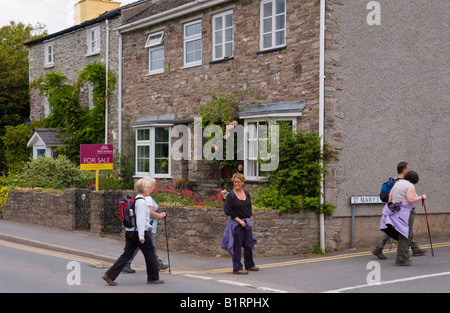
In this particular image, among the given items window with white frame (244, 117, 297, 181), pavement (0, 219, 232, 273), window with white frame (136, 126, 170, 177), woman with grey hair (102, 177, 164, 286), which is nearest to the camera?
woman with grey hair (102, 177, 164, 286)

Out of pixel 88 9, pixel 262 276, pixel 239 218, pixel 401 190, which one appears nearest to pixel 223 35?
pixel 239 218

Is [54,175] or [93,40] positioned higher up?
[93,40]

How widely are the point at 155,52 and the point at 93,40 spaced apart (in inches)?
212

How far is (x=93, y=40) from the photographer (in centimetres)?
2377

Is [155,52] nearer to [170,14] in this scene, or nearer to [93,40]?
[170,14]

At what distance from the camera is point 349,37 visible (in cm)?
1402

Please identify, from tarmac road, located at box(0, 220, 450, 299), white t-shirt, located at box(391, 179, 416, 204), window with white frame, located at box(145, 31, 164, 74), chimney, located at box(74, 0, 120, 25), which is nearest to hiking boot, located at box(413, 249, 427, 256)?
tarmac road, located at box(0, 220, 450, 299)

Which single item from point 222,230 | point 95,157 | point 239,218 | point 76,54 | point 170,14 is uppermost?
point 170,14

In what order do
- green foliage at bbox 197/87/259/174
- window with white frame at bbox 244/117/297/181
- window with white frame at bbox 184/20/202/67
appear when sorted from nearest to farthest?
1. window with white frame at bbox 244/117/297/181
2. green foliage at bbox 197/87/259/174
3. window with white frame at bbox 184/20/202/67

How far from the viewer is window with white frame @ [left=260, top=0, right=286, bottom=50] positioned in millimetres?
14961

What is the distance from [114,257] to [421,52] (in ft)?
30.9

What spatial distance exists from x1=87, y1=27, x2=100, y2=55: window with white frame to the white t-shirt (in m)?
15.3

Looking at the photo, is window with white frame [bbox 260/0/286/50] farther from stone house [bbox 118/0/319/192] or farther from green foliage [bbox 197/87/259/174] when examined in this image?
green foliage [bbox 197/87/259/174]

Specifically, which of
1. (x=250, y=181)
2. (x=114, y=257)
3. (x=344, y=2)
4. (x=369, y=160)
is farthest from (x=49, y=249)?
(x=344, y=2)
